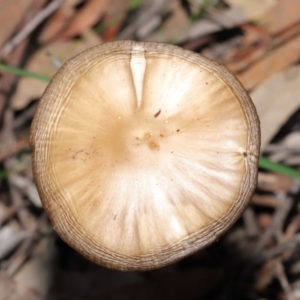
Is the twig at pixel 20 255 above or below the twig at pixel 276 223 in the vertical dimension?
above

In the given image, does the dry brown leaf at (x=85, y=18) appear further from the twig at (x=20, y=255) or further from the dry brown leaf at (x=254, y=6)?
the twig at (x=20, y=255)

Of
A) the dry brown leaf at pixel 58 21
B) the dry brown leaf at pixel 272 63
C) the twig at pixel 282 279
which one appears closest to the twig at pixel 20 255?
the dry brown leaf at pixel 58 21

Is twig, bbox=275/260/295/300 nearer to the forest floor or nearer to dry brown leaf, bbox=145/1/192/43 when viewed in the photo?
the forest floor

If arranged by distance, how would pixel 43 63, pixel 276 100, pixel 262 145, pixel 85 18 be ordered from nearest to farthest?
1. pixel 262 145
2. pixel 276 100
3. pixel 43 63
4. pixel 85 18

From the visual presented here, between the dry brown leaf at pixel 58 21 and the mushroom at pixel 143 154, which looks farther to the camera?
the dry brown leaf at pixel 58 21

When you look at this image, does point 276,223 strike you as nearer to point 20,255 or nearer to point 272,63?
point 272,63

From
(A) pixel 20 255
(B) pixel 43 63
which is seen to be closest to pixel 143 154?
(A) pixel 20 255

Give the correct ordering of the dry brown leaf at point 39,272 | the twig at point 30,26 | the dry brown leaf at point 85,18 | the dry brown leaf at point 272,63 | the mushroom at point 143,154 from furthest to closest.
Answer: the dry brown leaf at point 85,18 < the dry brown leaf at point 272,63 < the twig at point 30,26 < the dry brown leaf at point 39,272 < the mushroom at point 143,154
